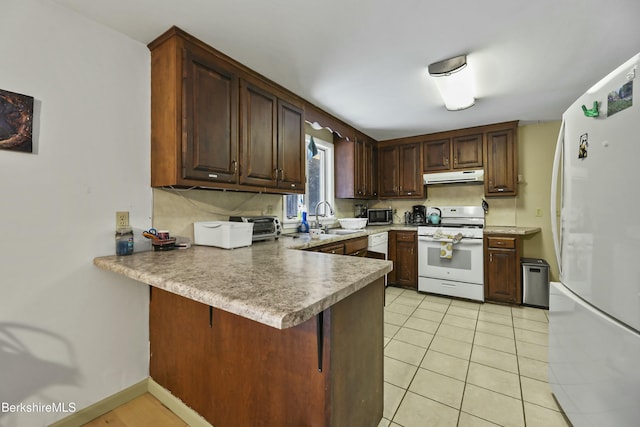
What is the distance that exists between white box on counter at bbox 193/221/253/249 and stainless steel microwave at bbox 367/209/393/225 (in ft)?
8.24

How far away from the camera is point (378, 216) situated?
418cm

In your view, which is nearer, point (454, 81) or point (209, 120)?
point (209, 120)

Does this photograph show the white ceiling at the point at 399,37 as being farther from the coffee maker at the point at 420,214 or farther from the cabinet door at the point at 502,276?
the coffee maker at the point at 420,214

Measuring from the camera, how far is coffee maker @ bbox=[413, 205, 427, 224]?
4094 millimetres

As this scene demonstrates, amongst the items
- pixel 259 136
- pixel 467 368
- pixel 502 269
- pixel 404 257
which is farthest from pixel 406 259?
pixel 259 136

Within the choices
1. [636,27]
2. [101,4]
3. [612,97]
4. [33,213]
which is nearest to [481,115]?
[636,27]

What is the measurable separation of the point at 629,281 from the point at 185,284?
1.60m

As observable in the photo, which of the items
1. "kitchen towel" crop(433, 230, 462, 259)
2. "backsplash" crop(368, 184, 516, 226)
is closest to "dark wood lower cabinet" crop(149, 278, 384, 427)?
"kitchen towel" crop(433, 230, 462, 259)

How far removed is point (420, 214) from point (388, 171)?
2.77 ft

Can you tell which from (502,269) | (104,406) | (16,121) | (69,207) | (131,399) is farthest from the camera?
(502,269)

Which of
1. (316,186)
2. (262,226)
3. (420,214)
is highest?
(316,186)

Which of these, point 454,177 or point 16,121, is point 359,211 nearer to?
point 454,177

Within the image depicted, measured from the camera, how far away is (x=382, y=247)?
3.54 meters

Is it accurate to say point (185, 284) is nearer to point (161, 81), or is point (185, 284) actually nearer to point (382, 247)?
point (161, 81)
